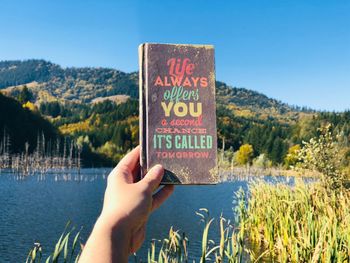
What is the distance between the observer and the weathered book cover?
7.18 feet

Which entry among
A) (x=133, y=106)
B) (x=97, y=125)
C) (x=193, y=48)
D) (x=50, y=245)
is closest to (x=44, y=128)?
(x=97, y=125)

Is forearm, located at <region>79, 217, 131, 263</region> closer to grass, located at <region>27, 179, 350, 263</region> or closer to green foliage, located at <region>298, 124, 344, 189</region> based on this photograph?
grass, located at <region>27, 179, 350, 263</region>

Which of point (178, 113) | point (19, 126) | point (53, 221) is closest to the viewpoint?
point (178, 113)

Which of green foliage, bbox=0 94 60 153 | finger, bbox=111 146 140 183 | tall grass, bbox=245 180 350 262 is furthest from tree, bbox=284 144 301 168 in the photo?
green foliage, bbox=0 94 60 153

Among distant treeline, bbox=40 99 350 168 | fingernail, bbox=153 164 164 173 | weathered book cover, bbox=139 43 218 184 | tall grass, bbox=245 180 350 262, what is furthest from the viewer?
distant treeline, bbox=40 99 350 168

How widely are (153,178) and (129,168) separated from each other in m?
0.14

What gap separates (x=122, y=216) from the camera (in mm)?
1625

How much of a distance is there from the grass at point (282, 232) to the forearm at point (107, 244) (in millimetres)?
2372

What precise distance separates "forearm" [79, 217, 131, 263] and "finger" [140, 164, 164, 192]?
0.88ft

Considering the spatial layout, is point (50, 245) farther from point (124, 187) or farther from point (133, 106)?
point (133, 106)

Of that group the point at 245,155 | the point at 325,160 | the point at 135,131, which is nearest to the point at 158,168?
the point at 325,160

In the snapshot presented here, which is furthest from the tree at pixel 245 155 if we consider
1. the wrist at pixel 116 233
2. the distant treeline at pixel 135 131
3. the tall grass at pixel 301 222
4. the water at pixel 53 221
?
the wrist at pixel 116 233

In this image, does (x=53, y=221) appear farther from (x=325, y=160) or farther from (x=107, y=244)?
(x=107, y=244)

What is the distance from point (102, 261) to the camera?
147cm
